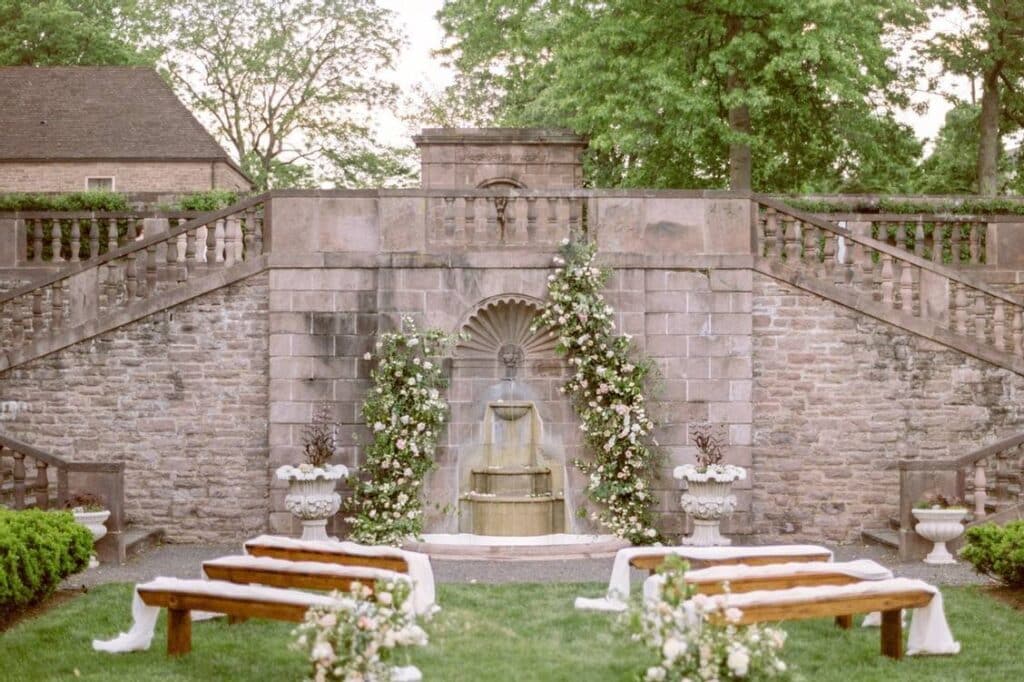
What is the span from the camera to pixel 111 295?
15359mm

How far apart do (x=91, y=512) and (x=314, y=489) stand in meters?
2.31

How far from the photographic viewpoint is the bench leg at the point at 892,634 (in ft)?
28.4

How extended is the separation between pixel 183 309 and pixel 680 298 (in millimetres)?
5814

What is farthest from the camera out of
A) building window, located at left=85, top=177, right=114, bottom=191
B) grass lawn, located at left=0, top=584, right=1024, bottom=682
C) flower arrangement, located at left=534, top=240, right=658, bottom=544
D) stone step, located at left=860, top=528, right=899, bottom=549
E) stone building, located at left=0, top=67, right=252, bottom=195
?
building window, located at left=85, top=177, right=114, bottom=191

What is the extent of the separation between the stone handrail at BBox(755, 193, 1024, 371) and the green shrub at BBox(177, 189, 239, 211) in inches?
336

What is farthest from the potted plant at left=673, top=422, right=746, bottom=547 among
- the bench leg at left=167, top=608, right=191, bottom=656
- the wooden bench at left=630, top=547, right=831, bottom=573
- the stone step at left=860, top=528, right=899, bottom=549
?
the bench leg at left=167, top=608, right=191, bottom=656

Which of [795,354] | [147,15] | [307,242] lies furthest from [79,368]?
[147,15]

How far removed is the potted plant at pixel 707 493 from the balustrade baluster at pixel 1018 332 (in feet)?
12.5

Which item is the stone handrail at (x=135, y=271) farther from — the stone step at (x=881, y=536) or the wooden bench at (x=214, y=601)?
the stone step at (x=881, y=536)

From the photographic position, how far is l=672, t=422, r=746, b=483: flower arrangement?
13.5 meters

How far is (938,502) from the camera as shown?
13.0m

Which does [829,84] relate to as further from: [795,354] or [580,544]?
[580,544]

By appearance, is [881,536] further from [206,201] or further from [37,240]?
[37,240]

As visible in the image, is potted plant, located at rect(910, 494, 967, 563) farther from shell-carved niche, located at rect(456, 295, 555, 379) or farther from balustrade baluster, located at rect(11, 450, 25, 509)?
balustrade baluster, located at rect(11, 450, 25, 509)
